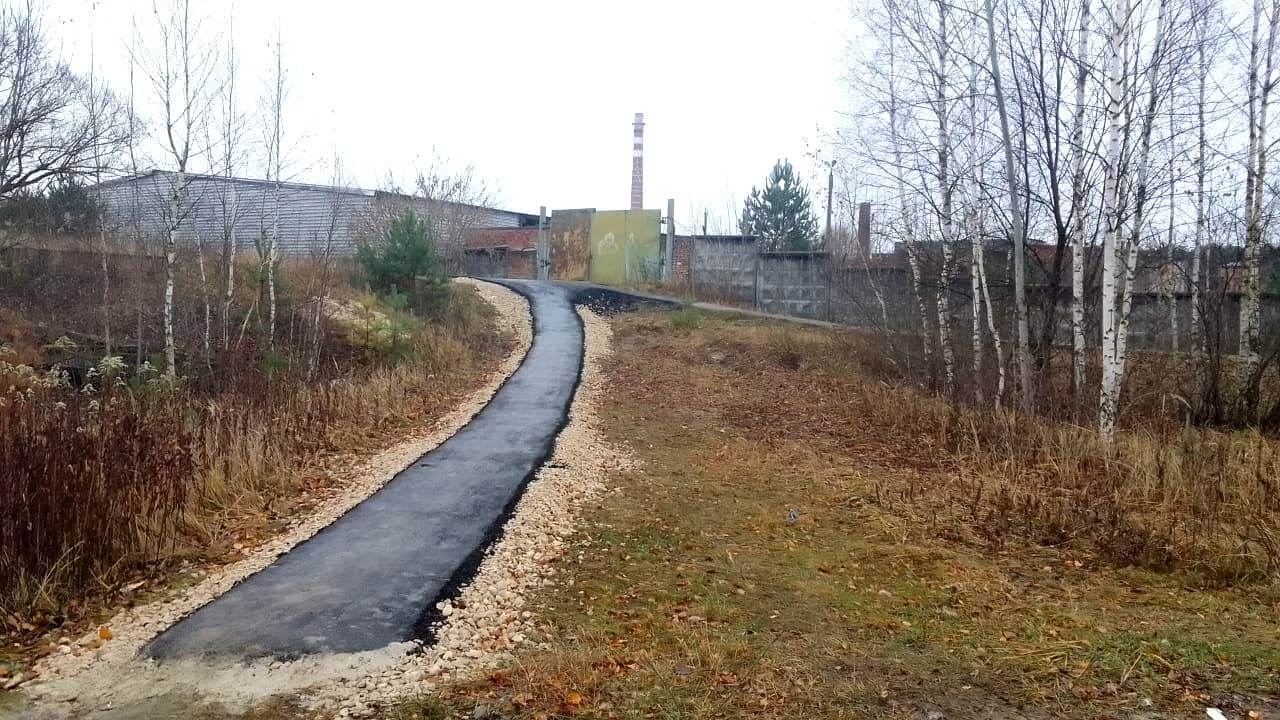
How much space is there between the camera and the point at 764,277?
24.5 m

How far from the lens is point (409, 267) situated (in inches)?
706

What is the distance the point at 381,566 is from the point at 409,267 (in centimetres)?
1321

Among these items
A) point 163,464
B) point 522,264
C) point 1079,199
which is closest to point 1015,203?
point 1079,199

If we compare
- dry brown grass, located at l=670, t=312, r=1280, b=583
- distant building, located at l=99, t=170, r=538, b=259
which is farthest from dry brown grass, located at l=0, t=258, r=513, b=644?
distant building, located at l=99, t=170, r=538, b=259

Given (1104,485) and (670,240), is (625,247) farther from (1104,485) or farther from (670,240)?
(1104,485)

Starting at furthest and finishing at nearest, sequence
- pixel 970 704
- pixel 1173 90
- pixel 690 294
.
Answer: pixel 690 294 → pixel 1173 90 → pixel 970 704

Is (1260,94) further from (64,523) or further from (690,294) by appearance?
(690,294)

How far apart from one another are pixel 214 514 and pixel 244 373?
432cm

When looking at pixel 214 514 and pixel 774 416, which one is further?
pixel 774 416

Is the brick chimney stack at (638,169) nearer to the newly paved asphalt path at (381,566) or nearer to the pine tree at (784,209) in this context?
the pine tree at (784,209)

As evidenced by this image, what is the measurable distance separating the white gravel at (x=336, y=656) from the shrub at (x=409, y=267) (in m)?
11.5

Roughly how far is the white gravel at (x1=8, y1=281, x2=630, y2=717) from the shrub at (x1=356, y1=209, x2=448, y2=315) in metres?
11.5

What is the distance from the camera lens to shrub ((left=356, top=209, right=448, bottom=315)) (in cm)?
1786

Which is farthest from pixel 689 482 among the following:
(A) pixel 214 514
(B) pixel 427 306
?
(B) pixel 427 306
